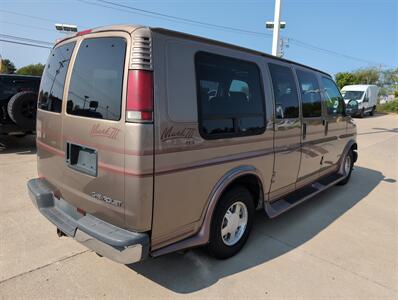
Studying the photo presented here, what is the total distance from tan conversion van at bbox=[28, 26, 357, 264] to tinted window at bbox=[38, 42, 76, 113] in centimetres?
2

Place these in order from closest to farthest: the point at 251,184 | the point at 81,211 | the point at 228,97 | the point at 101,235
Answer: the point at 101,235, the point at 81,211, the point at 228,97, the point at 251,184

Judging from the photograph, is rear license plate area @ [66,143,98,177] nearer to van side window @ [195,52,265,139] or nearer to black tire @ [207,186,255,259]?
van side window @ [195,52,265,139]

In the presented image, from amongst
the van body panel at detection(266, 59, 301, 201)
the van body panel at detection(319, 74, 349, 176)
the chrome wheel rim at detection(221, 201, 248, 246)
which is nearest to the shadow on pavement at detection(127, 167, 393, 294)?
the chrome wheel rim at detection(221, 201, 248, 246)

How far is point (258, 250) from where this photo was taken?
3590mm

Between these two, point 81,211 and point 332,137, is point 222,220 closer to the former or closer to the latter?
point 81,211

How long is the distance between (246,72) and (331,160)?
3034 millimetres

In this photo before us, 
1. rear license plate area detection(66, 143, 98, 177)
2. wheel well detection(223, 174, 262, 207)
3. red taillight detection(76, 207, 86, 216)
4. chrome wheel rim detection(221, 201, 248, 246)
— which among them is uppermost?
rear license plate area detection(66, 143, 98, 177)

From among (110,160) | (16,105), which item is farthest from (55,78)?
(16,105)

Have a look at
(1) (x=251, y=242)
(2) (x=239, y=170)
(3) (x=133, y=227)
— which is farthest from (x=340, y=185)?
(3) (x=133, y=227)

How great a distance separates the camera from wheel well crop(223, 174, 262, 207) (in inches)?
129

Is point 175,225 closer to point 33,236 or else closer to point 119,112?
point 119,112

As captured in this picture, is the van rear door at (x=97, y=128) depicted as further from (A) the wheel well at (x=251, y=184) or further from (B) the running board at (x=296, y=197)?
(B) the running board at (x=296, y=197)

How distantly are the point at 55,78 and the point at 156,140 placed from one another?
1.49 meters

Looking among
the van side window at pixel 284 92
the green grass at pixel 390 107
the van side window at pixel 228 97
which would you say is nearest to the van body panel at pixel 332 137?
the van side window at pixel 284 92
